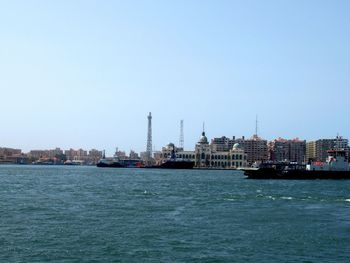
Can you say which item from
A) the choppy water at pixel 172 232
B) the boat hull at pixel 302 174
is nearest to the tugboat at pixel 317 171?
the boat hull at pixel 302 174

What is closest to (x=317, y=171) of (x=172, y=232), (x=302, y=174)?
(x=302, y=174)

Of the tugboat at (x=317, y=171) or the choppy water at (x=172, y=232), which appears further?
the tugboat at (x=317, y=171)

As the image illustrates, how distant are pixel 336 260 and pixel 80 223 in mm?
18759

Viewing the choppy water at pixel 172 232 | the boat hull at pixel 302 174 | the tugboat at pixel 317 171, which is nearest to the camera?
the choppy water at pixel 172 232

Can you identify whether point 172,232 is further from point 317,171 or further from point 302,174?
point 317,171

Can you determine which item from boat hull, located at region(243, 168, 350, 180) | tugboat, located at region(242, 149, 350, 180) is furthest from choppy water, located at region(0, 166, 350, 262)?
tugboat, located at region(242, 149, 350, 180)

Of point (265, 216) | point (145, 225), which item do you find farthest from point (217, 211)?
point (145, 225)

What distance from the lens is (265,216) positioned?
45438 millimetres

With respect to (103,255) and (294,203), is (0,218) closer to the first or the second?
(103,255)

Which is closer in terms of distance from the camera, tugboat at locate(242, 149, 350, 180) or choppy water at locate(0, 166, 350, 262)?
choppy water at locate(0, 166, 350, 262)

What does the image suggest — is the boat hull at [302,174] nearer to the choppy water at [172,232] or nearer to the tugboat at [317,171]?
the tugboat at [317,171]

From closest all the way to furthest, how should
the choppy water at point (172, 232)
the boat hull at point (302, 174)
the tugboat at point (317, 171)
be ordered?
the choppy water at point (172, 232), the boat hull at point (302, 174), the tugboat at point (317, 171)

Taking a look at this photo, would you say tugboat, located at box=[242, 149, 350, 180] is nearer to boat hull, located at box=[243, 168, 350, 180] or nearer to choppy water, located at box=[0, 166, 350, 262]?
boat hull, located at box=[243, 168, 350, 180]

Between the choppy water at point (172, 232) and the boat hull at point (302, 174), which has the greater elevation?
the boat hull at point (302, 174)
